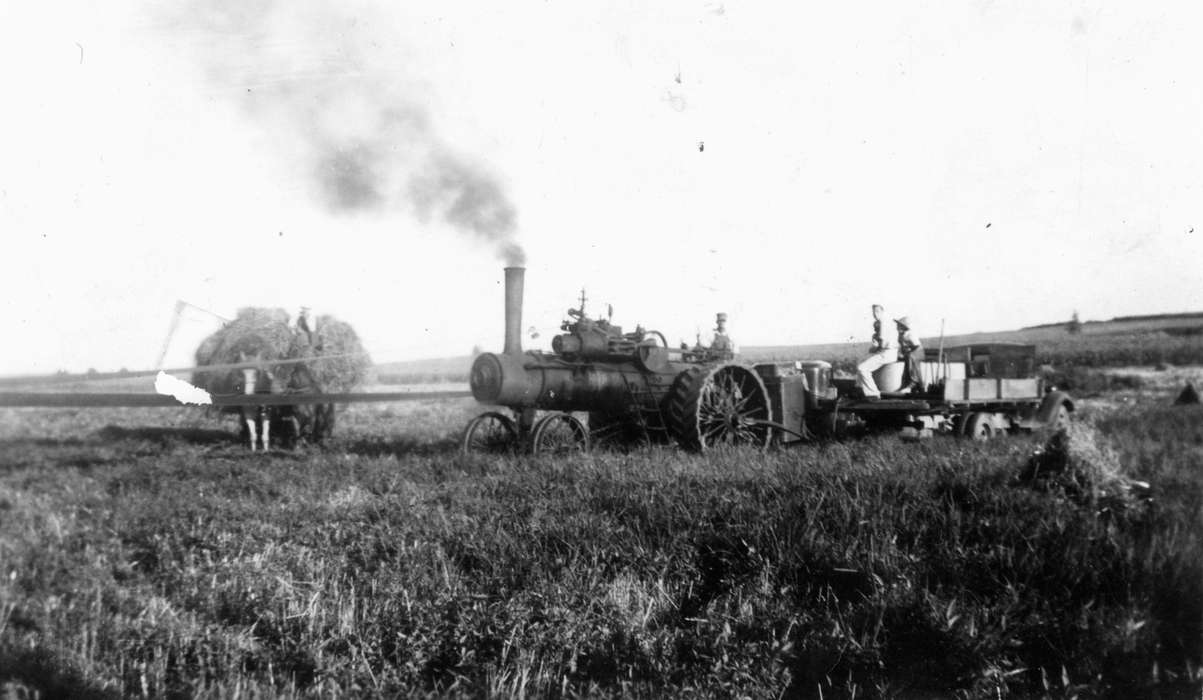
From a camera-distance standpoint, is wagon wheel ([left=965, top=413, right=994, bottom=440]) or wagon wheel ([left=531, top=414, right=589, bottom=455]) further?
wagon wheel ([left=965, top=413, right=994, bottom=440])

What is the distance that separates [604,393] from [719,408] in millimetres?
1429

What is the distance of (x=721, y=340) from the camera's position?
1166 centimetres

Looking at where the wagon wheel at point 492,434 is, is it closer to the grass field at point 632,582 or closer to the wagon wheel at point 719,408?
the wagon wheel at point 719,408

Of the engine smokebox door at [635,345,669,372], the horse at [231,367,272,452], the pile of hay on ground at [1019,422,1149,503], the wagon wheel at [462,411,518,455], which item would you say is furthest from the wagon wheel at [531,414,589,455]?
the pile of hay on ground at [1019,422,1149,503]

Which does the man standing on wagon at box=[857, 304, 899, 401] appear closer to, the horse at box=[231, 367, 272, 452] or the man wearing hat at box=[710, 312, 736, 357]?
the man wearing hat at box=[710, 312, 736, 357]

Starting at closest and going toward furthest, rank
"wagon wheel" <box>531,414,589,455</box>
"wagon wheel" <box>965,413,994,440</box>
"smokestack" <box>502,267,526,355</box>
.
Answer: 1. "wagon wheel" <box>531,414,589,455</box>
2. "smokestack" <box>502,267,526,355</box>
3. "wagon wheel" <box>965,413,994,440</box>

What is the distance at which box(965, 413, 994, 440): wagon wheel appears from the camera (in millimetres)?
10852

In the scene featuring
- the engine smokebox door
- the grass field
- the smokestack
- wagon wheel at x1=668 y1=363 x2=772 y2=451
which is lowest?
the grass field

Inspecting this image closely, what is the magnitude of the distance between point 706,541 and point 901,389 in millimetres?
7224

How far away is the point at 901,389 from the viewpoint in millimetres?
11406

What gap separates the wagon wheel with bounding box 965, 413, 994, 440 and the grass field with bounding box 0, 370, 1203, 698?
434 cm

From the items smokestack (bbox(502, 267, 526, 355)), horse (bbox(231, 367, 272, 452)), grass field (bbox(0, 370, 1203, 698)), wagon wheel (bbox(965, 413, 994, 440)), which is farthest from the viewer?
horse (bbox(231, 367, 272, 452))

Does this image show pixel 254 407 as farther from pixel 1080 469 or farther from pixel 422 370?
pixel 1080 469

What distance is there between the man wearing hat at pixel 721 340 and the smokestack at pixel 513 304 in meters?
3.09
